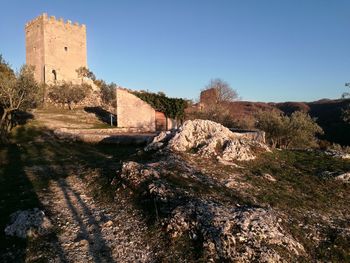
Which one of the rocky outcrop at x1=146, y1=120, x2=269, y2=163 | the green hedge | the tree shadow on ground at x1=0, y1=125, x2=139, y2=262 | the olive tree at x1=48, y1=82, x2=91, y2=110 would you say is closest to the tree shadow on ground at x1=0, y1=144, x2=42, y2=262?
the tree shadow on ground at x1=0, y1=125, x2=139, y2=262

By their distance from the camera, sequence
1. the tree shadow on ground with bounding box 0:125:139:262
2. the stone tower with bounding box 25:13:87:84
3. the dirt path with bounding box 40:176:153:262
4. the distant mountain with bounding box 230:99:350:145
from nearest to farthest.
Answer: the dirt path with bounding box 40:176:153:262 < the tree shadow on ground with bounding box 0:125:139:262 < the stone tower with bounding box 25:13:87:84 < the distant mountain with bounding box 230:99:350:145

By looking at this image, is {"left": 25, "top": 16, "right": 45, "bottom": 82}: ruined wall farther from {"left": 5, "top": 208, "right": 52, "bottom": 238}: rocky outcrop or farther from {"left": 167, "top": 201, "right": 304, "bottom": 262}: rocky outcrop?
{"left": 167, "top": 201, "right": 304, "bottom": 262}: rocky outcrop

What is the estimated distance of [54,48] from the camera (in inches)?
2156

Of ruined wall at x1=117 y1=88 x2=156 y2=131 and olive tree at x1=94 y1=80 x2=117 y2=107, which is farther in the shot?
olive tree at x1=94 y1=80 x2=117 y2=107

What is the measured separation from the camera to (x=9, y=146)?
2216 cm

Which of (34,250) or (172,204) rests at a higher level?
(172,204)

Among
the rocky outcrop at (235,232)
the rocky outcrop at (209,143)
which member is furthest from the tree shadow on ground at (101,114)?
the rocky outcrop at (235,232)

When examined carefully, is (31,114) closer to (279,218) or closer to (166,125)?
(166,125)

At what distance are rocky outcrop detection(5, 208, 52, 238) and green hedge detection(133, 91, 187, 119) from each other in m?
24.1

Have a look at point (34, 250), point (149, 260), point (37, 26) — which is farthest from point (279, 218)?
point (37, 26)

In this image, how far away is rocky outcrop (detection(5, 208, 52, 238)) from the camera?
7.57 m

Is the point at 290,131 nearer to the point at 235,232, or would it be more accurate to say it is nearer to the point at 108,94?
the point at 235,232

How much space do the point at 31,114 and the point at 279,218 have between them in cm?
→ 3666

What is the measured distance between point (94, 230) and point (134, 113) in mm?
24857
